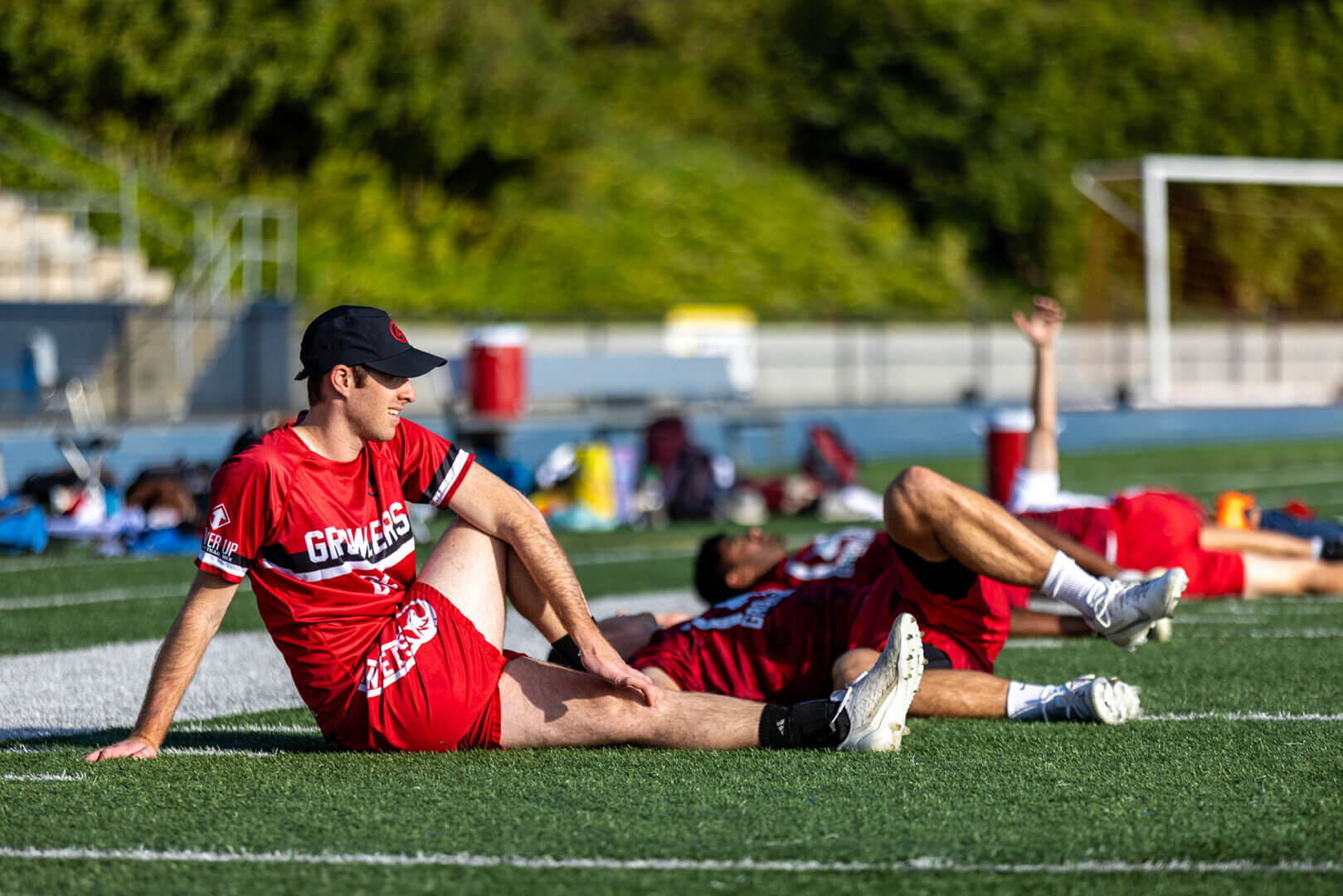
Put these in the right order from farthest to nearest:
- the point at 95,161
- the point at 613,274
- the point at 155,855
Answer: the point at 613,274 → the point at 95,161 → the point at 155,855

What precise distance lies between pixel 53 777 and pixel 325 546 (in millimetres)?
992

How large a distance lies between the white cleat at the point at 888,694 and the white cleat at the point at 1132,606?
0.72m

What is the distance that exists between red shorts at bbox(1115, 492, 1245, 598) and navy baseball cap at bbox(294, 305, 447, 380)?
168 inches

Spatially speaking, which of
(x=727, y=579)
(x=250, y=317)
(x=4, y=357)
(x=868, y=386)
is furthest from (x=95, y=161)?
(x=727, y=579)

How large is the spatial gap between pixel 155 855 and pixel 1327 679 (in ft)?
A: 14.0

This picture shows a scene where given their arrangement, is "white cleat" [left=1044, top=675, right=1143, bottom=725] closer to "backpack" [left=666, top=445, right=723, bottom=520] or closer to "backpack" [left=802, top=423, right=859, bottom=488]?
"backpack" [left=666, top=445, right=723, bottom=520]

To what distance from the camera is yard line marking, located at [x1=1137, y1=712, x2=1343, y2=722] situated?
210 inches

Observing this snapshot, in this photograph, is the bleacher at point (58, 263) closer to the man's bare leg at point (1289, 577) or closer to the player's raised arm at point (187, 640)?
the man's bare leg at point (1289, 577)

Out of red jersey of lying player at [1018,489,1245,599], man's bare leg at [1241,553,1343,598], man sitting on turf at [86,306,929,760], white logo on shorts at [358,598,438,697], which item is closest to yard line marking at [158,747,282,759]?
man sitting on turf at [86,306,929,760]

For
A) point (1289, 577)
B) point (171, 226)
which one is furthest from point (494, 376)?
point (171, 226)

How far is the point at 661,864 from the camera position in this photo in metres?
3.64

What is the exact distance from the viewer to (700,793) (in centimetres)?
430

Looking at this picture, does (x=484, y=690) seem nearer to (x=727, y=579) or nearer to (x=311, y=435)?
(x=311, y=435)

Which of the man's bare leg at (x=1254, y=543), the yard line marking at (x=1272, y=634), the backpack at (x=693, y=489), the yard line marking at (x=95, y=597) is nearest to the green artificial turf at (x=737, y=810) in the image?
the yard line marking at (x=1272, y=634)
